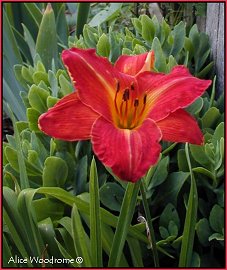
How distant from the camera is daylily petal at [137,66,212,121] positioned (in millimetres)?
720

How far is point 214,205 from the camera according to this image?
39.8 inches

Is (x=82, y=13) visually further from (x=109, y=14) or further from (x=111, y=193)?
(x=111, y=193)

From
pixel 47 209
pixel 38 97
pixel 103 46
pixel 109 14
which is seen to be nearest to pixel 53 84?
pixel 38 97

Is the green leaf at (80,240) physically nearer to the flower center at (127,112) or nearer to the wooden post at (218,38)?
the flower center at (127,112)

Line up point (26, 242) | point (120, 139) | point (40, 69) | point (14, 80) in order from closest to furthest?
point (120, 139) → point (26, 242) → point (40, 69) → point (14, 80)

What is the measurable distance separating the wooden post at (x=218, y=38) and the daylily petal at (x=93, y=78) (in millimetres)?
630

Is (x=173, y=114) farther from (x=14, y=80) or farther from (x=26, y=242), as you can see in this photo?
(x=14, y=80)

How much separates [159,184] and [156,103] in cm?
32

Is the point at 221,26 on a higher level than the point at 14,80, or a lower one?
higher

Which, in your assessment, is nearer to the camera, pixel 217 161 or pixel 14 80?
pixel 217 161

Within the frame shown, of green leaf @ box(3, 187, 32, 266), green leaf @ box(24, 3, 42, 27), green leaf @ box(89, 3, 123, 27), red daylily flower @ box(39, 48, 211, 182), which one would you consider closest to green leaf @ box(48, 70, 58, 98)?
green leaf @ box(3, 187, 32, 266)

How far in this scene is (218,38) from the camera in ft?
4.48

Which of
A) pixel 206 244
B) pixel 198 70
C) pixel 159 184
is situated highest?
pixel 198 70

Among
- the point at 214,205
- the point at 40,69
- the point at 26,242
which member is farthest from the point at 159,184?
the point at 40,69
